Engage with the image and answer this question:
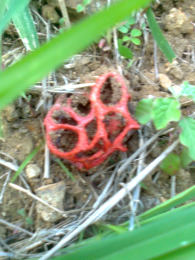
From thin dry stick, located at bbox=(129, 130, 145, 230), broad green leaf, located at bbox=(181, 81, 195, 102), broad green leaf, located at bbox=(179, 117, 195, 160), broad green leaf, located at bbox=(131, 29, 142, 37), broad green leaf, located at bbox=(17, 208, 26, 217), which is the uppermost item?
broad green leaf, located at bbox=(131, 29, 142, 37)

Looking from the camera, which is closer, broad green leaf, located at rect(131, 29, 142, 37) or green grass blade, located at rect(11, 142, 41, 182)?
green grass blade, located at rect(11, 142, 41, 182)

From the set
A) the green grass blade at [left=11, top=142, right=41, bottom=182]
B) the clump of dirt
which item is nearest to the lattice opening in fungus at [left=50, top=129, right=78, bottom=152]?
the green grass blade at [left=11, top=142, right=41, bottom=182]

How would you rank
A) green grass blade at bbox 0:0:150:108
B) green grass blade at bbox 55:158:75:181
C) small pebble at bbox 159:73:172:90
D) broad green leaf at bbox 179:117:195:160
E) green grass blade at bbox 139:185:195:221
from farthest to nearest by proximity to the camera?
small pebble at bbox 159:73:172:90
green grass blade at bbox 55:158:75:181
broad green leaf at bbox 179:117:195:160
green grass blade at bbox 139:185:195:221
green grass blade at bbox 0:0:150:108

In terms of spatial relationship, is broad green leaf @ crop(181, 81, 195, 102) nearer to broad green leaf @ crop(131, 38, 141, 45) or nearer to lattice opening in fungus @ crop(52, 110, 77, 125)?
broad green leaf @ crop(131, 38, 141, 45)

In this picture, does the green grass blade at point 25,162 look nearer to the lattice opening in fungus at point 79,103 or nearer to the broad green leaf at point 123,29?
the lattice opening in fungus at point 79,103

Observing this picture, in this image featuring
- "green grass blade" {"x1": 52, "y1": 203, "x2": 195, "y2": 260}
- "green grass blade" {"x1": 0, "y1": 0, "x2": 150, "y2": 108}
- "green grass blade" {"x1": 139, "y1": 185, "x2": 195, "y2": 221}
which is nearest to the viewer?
"green grass blade" {"x1": 0, "y1": 0, "x2": 150, "y2": 108}

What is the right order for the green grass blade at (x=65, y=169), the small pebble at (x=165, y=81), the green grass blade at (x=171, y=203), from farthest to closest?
1. the small pebble at (x=165, y=81)
2. the green grass blade at (x=65, y=169)
3. the green grass blade at (x=171, y=203)

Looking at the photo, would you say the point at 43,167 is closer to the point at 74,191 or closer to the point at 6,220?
the point at 74,191

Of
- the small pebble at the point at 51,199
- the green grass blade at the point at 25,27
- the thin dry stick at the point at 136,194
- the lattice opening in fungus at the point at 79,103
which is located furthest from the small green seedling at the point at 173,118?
the green grass blade at the point at 25,27
